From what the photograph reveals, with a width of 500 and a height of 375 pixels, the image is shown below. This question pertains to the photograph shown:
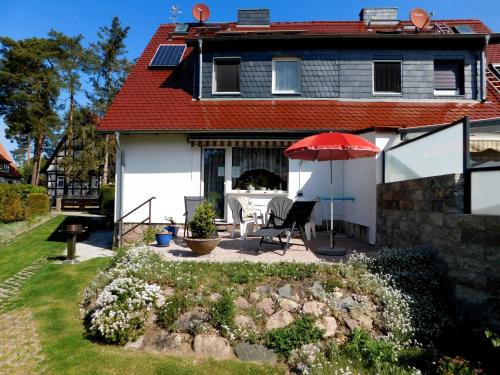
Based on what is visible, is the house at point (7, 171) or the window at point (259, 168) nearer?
the window at point (259, 168)

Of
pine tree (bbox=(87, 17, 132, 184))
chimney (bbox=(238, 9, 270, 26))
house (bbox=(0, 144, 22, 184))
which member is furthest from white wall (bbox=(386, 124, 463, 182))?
house (bbox=(0, 144, 22, 184))

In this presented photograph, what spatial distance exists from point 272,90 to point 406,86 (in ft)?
16.4

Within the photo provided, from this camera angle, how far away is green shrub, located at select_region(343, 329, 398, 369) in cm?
501

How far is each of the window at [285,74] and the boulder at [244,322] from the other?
9.90 meters

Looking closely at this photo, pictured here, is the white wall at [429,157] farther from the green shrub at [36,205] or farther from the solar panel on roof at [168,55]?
the green shrub at [36,205]

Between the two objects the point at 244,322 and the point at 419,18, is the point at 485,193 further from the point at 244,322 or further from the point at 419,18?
the point at 419,18

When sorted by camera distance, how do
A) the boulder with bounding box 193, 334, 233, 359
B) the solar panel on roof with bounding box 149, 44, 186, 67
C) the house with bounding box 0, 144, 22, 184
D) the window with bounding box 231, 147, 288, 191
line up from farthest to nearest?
the house with bounding box 0, 144, 22, 184
the solar panel on roof with bounding box 149, 44, 186, 67
the window with bounding box 231, 147, 288, 191
the boulder with bounding box 193, 334, 233, 359

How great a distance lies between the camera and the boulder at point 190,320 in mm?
5691

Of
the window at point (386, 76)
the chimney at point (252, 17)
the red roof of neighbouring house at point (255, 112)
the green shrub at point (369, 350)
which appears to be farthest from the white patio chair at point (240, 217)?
the chimney at point (252, 17)

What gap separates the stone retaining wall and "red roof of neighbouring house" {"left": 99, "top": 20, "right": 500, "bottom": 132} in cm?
488

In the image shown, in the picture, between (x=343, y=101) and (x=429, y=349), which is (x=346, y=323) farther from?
(x=343, y=101)

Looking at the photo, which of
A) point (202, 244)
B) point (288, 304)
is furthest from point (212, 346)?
point (202, 244)

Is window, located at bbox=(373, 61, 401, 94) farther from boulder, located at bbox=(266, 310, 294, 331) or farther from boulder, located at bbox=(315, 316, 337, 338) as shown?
boulder, located at bbox=(266, 310, 294, 331)

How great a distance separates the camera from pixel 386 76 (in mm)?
13719
